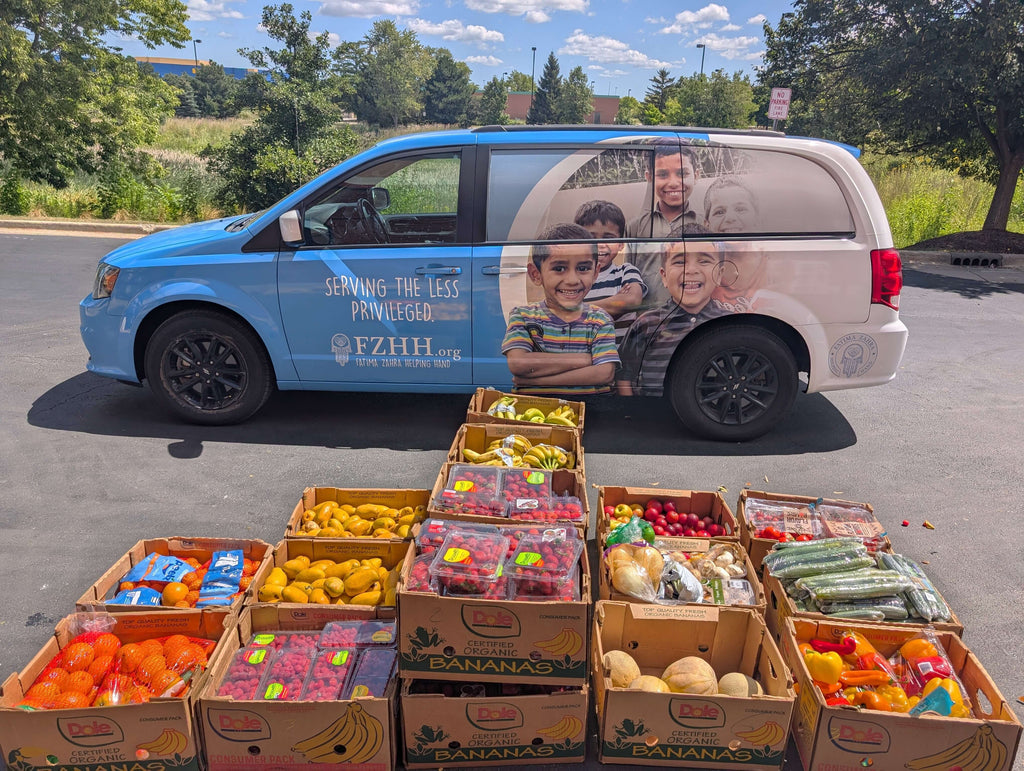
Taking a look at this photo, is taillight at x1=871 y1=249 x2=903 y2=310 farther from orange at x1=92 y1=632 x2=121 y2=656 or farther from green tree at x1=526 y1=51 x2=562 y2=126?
green tree at x1=526 y1=51 x2=562 y2=126

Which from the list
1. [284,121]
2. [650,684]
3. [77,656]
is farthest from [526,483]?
[284,121]

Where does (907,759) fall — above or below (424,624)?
below

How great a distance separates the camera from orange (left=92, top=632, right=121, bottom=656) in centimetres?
311

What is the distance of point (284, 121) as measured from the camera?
1747 centimetres

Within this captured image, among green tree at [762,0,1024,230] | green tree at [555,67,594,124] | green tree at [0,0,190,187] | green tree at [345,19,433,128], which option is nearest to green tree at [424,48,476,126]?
green tree at [345,19,433,128]

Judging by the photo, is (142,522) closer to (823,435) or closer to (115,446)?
(115,446)

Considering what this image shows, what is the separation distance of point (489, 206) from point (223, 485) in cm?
266

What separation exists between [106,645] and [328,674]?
3.15ft

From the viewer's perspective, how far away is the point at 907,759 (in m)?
2.79

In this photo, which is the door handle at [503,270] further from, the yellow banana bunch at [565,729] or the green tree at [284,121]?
the green tree at [284,121]

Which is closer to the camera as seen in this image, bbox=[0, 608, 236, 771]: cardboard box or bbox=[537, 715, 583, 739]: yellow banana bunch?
bbox=[0, 608, 236, 771]: cardboard box

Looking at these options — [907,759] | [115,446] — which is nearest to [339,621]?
[907,759]

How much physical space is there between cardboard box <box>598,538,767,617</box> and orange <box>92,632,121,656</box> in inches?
81.4

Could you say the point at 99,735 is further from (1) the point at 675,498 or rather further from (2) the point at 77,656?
(1) the point at 675,498
